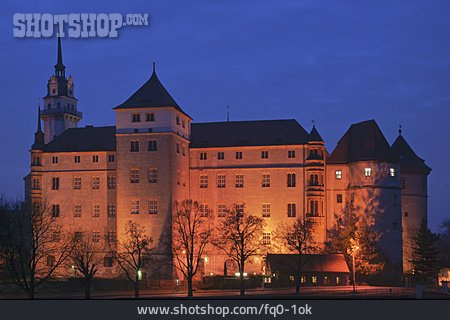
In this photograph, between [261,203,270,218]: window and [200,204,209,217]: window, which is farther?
[200,204,209,217]: window

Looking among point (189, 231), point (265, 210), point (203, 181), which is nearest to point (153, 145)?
point (203, 181)

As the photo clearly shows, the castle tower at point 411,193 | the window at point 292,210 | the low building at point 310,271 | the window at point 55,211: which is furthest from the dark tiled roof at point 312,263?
the window at point 55,211

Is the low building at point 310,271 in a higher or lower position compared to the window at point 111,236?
lower

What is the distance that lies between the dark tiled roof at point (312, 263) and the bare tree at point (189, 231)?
9.29 m

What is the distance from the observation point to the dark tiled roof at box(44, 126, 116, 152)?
13600 cm

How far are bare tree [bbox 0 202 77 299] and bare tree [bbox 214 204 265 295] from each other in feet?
65.7

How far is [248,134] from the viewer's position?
137625mm

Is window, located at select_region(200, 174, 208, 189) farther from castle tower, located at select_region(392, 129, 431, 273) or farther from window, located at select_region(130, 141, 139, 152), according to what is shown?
castle tower, located at select_region(392, 129, 431, 273)

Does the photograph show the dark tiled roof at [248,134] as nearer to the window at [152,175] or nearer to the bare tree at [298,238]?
the window at [152,175]

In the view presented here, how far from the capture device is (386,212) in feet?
429

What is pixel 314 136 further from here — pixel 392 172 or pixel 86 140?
pixel 86 140

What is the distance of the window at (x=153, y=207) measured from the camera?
126 m

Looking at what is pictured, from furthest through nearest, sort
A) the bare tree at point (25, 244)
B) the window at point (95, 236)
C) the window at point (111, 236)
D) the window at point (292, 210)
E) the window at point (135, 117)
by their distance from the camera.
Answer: the window at point (95, 236), the window at point (111, 236), the window at point (292, 210), the window at point (135, 117), the bare tree at point (25, 244)

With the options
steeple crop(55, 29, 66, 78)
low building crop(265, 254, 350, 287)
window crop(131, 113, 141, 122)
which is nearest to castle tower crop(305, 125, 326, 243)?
low building crop(265, 254, 350, 287)
